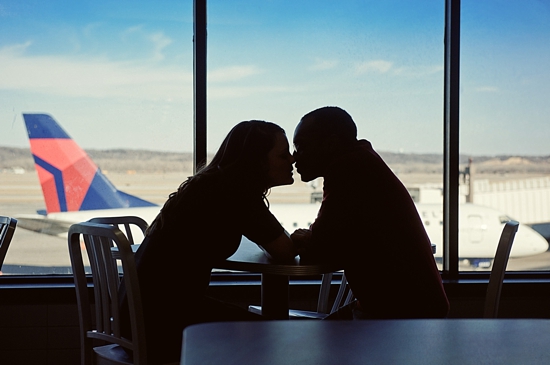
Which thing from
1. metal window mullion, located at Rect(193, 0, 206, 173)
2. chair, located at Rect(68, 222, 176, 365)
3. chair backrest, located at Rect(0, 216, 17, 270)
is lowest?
chair, located at Rect(68, 222, 176, 365)

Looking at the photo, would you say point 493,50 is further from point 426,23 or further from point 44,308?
point 44,308

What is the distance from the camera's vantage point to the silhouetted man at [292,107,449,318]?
217cm

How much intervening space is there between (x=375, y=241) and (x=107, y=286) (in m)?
0.91

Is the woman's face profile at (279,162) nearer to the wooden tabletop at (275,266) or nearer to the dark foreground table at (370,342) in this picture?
the wooden tabletop at (275,266)

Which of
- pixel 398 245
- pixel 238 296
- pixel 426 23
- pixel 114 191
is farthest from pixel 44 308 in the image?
pixel 426 23

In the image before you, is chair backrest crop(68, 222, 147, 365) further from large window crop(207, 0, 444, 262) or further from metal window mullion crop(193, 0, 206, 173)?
large window crop(207, 0, 444, 262)

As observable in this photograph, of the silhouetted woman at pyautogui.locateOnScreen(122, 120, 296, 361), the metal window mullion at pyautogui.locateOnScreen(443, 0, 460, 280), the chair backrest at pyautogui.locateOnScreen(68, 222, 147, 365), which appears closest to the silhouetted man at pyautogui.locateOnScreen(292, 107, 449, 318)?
the silhouetted woman at pyautogui.locateOnScreen(122, 120, 296, 361)

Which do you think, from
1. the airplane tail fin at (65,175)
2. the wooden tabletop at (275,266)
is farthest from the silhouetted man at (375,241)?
the airplane tail fin at (65,175)

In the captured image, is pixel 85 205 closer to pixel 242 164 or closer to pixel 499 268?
pixel 242 164

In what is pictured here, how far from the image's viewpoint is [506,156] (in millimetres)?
4055

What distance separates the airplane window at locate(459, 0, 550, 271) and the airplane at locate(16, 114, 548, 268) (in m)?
0.03

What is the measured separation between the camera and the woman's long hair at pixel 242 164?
2246mm

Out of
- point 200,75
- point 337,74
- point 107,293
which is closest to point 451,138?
point 337,74

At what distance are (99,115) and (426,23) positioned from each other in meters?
1.98
